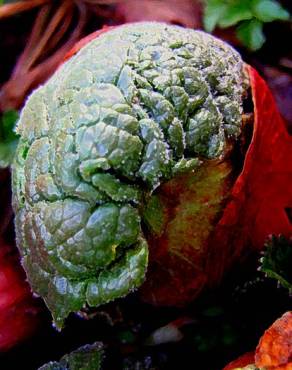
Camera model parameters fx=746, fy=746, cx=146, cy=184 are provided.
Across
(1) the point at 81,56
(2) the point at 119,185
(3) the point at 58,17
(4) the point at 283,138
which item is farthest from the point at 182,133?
(3) the point at 58,17

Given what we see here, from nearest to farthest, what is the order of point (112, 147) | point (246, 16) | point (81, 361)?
1. point (112, 147)
2. point (81, 361)
3. point (246, 16)

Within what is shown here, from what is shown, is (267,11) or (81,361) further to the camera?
(267,11)

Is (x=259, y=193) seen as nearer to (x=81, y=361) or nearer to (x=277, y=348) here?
(x=277, y=348)

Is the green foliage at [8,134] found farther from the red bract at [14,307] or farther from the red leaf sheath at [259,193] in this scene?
the red leaf sheath at [259,193]

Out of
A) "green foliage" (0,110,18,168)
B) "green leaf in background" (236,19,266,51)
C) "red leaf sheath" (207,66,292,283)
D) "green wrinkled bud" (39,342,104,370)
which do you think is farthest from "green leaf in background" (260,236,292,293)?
"green foliage" (0,110,18,168)

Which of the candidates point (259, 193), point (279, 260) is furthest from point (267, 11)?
point (279, 260)

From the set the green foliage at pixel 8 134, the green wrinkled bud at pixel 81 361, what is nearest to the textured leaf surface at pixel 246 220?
the green wrinkled bud at pixel 81 361
